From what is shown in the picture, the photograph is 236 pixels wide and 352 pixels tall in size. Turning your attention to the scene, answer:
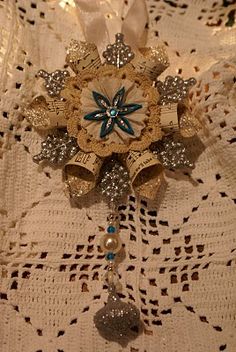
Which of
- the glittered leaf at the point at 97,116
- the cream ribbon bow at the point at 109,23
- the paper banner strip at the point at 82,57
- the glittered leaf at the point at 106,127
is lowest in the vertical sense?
the glittered leaf at the point at 106,127

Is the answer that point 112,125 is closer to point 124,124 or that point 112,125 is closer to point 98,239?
point 124,124

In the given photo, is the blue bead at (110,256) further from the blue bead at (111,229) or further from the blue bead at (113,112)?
the blue bead at (113,112)

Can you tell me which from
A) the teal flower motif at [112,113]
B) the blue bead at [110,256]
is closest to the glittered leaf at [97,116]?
the teal flower motif at [112,113]

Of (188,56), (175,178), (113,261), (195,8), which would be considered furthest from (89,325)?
(195,8)

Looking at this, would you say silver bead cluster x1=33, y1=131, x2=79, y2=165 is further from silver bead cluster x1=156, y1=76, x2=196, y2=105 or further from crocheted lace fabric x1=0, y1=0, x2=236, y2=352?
silver bead cluster x1=156, y1=76, x2=196, y2=105

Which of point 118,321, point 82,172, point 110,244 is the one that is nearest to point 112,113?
point 82,172

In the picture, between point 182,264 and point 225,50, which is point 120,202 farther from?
point 225,50
